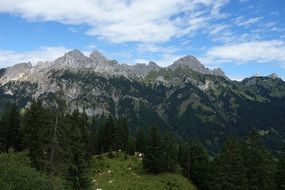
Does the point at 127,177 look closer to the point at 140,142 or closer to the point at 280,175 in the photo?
the point at 280,175

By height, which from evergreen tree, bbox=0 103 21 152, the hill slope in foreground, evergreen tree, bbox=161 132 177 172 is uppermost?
evergreen tree, bbox=0 103 21 152

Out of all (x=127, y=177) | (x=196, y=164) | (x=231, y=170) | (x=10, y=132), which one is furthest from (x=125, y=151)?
(x=231, y=170)

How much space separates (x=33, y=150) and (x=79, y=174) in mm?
15569

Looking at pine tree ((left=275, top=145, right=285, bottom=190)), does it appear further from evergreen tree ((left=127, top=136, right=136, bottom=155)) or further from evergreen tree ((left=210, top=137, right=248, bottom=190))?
evergreen tree ((left=127, top=136, right=136, bottom=155))

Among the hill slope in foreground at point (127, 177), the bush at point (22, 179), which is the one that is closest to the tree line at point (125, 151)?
the bush at point (22, 179)

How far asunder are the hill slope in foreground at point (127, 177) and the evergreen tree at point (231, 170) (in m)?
12.3

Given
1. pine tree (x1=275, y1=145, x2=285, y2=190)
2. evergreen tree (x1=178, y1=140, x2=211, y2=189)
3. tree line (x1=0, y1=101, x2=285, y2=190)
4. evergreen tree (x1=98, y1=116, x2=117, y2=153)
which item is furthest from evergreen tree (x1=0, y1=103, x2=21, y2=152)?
pine tree (x1=275, y1=145, x2=285, y2=190)

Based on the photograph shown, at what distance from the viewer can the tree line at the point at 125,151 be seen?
136 ft

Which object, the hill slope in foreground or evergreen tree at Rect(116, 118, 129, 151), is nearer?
the hill slope in foreground

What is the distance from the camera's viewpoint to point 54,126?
127 ft

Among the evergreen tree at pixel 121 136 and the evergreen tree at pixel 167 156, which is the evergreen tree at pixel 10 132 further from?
the evergreen tree at pixel 167 156

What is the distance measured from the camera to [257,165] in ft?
273

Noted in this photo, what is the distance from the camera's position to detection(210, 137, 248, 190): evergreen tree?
265ft

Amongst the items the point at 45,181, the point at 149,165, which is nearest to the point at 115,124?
the point at 149,165
